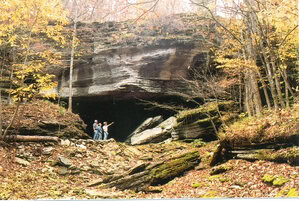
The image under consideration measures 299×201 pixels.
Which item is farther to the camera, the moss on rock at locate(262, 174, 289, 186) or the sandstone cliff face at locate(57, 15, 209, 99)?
the sandstone cliff face at locate(57, 15, 209, 99)

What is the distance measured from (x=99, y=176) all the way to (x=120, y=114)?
7391mm

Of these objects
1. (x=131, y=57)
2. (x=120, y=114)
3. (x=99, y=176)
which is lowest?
(x=99, y=176)

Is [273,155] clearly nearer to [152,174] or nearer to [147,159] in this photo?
[152,174]

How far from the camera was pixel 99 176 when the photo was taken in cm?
580

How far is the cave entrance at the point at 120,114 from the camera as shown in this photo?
490 inches

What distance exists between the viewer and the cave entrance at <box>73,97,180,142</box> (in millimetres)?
12438

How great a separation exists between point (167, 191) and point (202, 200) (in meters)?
1.01

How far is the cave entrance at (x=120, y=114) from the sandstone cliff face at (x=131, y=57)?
1013mm

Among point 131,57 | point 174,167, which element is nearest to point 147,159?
point 174,167

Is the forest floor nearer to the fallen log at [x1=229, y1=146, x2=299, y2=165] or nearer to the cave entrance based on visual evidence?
the fallen log at [x1=229, y1=146, x2=299, y2=165]

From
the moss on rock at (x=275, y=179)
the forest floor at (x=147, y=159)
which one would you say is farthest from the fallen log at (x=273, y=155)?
the moss on rock at (x=275, y=179)

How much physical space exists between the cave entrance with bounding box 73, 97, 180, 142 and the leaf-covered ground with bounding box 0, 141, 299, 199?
531 centimetres

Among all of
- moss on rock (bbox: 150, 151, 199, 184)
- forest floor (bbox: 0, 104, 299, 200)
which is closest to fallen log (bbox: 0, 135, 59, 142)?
forest floor (bbox: 0, 104, 299, 200)

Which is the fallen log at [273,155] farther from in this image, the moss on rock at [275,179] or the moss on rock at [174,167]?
the moss on rock at [174,167]
